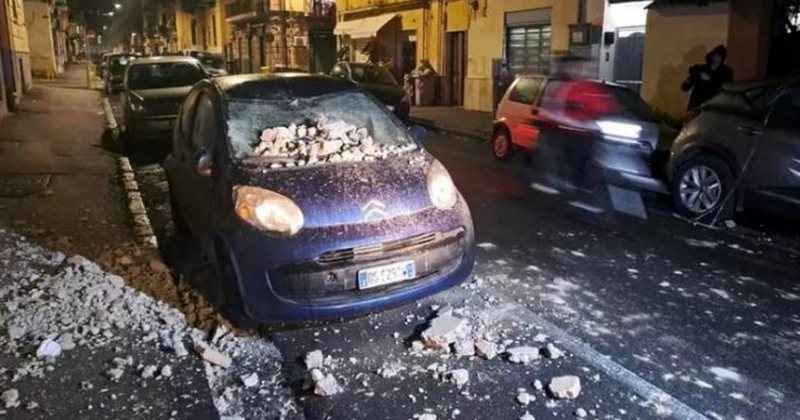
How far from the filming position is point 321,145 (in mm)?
4930

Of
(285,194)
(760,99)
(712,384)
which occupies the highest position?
(760,99)

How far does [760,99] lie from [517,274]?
365 cm

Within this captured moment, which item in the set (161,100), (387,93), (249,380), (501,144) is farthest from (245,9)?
(249,380)

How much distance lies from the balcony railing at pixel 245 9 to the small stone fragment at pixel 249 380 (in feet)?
127

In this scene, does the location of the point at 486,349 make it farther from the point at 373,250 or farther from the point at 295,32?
the point at 295,32

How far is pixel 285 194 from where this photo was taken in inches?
168

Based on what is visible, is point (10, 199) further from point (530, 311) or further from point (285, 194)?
point (530, 311)

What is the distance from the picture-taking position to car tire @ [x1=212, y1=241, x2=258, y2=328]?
4.37m

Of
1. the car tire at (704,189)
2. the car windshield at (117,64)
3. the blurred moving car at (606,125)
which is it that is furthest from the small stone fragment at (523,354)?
the car windshield at (117,64)

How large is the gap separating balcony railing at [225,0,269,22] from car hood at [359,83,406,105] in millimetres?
25020

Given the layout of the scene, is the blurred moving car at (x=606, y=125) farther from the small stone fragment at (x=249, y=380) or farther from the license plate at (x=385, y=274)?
the small stone fragment at (x=249, y=380)

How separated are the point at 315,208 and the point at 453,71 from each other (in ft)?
64.6

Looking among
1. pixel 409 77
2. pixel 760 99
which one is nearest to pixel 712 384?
pixel 760 99

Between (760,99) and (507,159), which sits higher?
(760,99)
